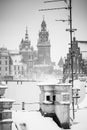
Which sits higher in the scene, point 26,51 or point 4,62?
point 26,51

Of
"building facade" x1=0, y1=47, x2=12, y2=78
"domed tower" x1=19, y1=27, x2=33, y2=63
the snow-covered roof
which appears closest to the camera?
the snow-covered roof

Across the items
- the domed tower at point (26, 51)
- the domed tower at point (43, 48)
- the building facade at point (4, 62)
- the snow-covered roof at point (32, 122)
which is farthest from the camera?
the domed tower at point (43, 48)

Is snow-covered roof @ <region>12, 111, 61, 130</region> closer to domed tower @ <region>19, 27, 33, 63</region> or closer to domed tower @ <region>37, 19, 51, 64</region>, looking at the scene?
domed tower @ <region>19, 27, 33, 63</region>

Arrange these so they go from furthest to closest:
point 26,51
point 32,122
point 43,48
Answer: point 43,48, point 26,51, point 32,122

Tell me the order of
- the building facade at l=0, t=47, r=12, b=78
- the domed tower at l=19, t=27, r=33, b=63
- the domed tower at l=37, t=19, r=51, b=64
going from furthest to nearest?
the domed tower at l=37, t=19, r=51, b=64 < the domed tower at l=19, t=27, r=33, b=63 < the building facade at l=0, t=47, r=12, b=78

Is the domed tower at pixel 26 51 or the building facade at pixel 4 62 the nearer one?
the building facade at pixel 4 62

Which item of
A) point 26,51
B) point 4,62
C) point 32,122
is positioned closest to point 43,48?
point 26,51

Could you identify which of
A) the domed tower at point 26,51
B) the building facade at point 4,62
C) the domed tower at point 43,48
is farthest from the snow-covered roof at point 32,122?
the domed tower at point 43,48

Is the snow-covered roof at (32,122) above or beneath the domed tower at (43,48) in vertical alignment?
beneath

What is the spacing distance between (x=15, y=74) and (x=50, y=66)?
1041 centimetres

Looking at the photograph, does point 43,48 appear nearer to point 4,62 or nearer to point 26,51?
point 26,51

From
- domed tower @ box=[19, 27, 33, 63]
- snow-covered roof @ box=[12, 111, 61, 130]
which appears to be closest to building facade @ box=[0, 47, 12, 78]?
domed tower @ box=[19, 27, 33, 63]

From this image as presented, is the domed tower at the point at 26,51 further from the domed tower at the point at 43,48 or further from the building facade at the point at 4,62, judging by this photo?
the building facade at the point at 4,62

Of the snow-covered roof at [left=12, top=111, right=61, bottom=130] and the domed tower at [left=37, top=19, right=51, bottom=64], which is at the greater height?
the domed tower at [left=37, top=19, right=51, bottom=64]
